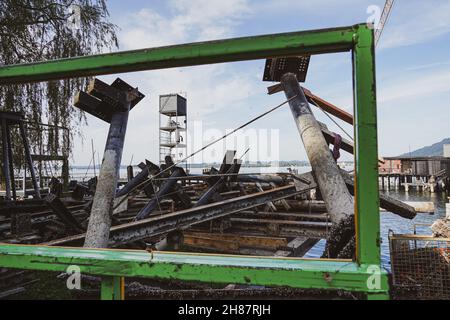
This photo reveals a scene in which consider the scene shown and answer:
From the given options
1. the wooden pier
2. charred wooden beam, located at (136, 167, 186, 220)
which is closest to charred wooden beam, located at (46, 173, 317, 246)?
charred wooden beam, located at (136, 167, 186, 220)

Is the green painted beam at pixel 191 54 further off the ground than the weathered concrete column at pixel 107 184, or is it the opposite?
the green painted beam at pixel 191 54

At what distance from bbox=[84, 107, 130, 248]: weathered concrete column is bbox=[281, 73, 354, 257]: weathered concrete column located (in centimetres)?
209

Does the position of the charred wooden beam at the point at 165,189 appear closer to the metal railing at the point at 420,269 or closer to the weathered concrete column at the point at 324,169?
the weathered concrete column at the point at 324,169

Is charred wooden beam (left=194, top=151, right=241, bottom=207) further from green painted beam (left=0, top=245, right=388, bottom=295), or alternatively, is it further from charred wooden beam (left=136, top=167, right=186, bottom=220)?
green painted beam (left=0, top=245, right=388, bottom=295)

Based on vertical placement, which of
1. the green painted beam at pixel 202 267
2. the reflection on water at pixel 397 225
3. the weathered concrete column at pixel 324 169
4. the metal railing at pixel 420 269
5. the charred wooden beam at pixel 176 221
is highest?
the weathered concrete column at pixel 324 169

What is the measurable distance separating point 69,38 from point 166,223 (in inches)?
355

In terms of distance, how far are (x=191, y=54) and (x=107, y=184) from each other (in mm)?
2255

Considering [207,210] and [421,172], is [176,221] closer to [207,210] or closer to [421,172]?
[207,210]

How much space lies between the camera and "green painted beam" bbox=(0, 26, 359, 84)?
3.99 ft

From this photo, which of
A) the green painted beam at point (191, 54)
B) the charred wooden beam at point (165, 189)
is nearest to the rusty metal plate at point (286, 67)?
the green painted beam at point (191, 54)

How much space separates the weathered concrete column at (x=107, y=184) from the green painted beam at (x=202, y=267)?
166cm

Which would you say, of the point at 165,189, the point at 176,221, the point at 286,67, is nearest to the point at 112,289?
the point at 176,221

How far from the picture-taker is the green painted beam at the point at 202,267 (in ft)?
3.62
